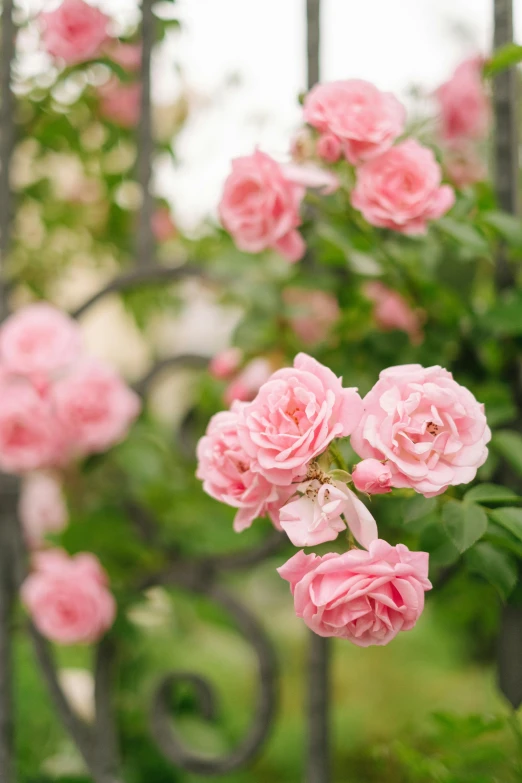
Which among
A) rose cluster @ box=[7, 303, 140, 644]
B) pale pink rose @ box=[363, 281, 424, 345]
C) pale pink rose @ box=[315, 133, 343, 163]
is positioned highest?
pale pink rose @ box=[315, 133, 343, 163]

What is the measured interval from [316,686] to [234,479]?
20.2 inches

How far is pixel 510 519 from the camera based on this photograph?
2.04 ft

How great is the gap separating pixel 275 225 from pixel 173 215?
0.90 m

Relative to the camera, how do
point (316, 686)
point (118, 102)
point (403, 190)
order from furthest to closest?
1. point (118, 102)
2. point (316, 686)
3. point (403, 190)

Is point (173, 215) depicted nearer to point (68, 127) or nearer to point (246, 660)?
point (68, 127)

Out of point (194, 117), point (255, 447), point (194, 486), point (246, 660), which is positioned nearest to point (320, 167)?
point (255, 447)

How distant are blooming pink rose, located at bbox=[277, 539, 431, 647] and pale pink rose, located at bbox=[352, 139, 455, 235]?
35cm

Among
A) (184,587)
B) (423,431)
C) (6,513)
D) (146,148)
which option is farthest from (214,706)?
(146,148)

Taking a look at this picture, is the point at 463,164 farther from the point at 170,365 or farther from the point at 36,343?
the point at 36,343

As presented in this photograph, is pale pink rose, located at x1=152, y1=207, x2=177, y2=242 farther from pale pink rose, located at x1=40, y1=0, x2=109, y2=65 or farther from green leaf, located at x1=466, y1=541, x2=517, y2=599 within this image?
green leaf, located at x1=466, y1=541, x2=517, y2=599

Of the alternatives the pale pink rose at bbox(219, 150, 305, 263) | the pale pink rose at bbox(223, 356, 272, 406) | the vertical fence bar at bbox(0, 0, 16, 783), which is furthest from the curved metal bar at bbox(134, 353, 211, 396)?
the pale pink rose at bbox(219, 150, 305, 263)

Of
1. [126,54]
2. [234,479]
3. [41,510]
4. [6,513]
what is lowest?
[41,510]

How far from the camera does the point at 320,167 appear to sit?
0.80 metres

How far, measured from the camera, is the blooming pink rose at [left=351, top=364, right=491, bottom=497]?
546 millimetres
